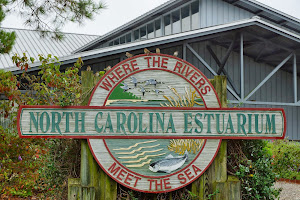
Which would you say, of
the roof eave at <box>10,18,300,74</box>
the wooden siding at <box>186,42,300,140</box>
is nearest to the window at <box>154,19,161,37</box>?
the wooden siding at <box>186,42,300,140</box>

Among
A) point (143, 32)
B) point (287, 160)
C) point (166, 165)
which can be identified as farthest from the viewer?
point (143, 32)

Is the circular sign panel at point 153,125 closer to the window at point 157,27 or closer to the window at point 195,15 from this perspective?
the window at point 195,15

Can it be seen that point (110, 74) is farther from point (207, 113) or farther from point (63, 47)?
point (63, 47)

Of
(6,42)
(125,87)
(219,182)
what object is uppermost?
(6,42)

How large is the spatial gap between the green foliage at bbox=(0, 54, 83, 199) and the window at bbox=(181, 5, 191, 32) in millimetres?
9965

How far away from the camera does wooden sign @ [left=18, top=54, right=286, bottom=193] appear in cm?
362

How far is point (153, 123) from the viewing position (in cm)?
366

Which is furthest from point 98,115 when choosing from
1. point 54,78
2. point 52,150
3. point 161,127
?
point 54,78

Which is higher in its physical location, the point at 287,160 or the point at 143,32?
the point at 143,32

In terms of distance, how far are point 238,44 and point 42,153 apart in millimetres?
10032

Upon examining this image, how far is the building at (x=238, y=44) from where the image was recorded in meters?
11.9

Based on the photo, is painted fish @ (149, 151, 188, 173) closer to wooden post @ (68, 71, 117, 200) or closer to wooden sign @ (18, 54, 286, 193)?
wooden sign @ (18, 54, 286, 193)

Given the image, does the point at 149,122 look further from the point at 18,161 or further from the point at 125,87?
the point at 18,161

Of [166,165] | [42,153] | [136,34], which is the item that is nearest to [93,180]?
[166,165]
